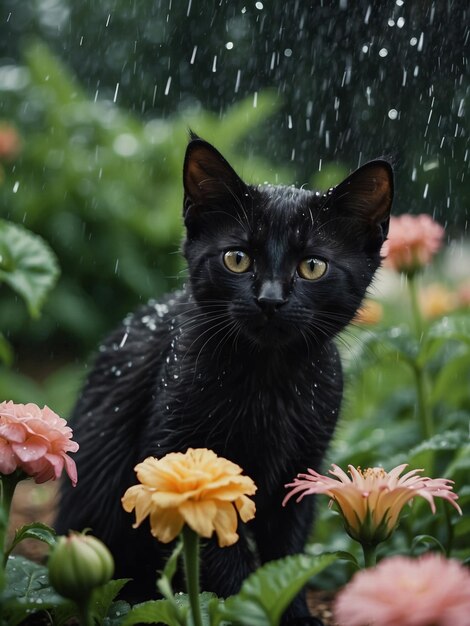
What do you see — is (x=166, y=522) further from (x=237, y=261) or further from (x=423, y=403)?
(x=423, y=403)

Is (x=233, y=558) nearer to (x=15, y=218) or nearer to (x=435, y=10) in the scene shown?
(x=15, y=218)

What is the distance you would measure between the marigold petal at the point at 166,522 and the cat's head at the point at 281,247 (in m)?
0.56

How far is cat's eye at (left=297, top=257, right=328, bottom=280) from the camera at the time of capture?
5.18ft

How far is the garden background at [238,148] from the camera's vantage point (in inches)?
96.5

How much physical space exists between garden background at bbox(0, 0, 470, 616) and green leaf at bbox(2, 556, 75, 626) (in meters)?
0.80

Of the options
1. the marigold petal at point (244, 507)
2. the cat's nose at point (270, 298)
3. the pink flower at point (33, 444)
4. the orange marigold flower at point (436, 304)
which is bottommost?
the marigold petal at point (244, 507)

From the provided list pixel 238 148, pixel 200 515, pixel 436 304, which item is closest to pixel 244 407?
pixel 200 515

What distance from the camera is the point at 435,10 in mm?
5008

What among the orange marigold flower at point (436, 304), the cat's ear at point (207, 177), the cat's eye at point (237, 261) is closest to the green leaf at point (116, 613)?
the cat's eye at point (237, 261)

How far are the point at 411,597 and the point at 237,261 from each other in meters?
0.93

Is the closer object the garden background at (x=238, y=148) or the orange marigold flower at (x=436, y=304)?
the garden background at (x=238, y=148)

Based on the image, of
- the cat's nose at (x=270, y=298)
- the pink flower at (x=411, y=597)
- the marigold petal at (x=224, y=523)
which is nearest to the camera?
the pink flower at (x=411, y=597)

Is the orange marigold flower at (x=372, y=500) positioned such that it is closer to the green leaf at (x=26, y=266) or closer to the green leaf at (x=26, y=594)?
the green leaf at (x=26, y=594)

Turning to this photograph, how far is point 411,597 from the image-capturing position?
750 mm
